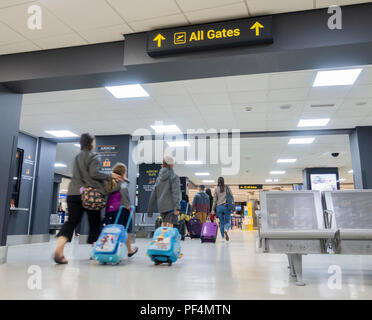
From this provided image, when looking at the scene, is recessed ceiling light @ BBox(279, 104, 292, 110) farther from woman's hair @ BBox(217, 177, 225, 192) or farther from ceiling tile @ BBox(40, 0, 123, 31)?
ceiling tile @ BBox(40, 0, 123, 31)

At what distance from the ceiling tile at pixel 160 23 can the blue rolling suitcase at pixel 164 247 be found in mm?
2551

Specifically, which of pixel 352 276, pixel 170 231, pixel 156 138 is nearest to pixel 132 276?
pixel 170 231

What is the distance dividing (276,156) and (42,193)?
8590 millimetres

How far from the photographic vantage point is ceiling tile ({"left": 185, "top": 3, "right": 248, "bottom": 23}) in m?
3.68

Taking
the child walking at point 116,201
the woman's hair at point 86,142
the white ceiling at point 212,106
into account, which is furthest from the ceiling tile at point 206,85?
the child walking at point 116,201

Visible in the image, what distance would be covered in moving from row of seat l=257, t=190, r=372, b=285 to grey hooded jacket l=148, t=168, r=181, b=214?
4.49ft

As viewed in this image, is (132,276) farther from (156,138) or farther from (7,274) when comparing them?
(156,138)

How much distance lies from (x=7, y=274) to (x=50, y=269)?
15.8 inches

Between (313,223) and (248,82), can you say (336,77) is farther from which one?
(313,223)

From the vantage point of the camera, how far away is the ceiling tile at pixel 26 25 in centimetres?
381

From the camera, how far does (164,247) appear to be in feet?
12.1

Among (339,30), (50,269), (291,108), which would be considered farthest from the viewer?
(291,108)

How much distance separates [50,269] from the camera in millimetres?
3387

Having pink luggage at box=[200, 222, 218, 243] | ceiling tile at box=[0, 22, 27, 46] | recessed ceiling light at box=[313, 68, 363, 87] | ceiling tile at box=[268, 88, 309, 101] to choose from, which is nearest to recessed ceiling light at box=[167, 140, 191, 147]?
pink luggage at box=[200, 222, 218, 243]
